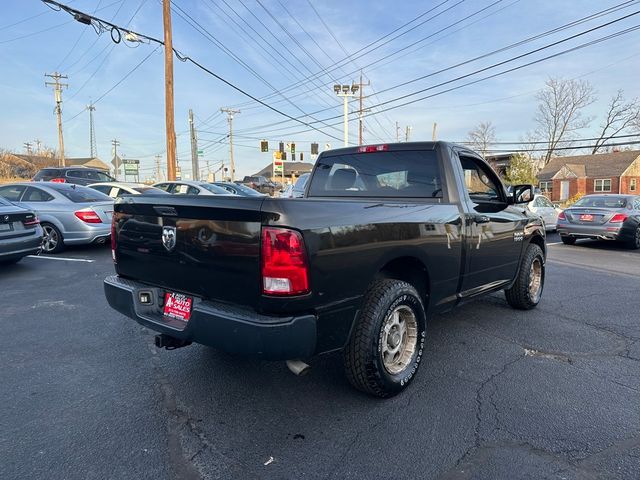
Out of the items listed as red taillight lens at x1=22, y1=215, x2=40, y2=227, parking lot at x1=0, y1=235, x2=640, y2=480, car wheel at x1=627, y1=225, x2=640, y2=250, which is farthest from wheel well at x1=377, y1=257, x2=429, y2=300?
car wheel at x1=627, y1=225, x2=640, y2=250

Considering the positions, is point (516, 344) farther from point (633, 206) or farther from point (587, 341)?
point (633, 206)

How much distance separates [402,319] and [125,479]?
206 centimetres

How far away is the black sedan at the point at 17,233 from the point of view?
6844mm

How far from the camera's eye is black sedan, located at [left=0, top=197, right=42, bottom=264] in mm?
6844

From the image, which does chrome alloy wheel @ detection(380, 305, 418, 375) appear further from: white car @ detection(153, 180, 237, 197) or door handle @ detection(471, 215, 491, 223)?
white car @ detection(153, 180, 237, 197)

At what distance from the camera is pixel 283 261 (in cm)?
252

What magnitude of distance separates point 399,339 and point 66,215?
7943mm

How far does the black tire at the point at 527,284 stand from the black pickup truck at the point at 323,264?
1077 millimetres

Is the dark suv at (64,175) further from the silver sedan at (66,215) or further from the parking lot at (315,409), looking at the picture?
the parking lot at (315,409)

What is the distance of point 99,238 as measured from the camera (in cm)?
A: 898

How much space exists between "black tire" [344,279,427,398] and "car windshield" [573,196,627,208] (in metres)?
11.5

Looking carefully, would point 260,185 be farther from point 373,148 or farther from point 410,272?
point 410,272

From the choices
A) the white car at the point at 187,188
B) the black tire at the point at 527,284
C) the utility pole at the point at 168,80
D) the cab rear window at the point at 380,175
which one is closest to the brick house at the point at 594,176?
the utility pole at the point at 168,80

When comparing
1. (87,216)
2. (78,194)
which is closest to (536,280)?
(87,216)
